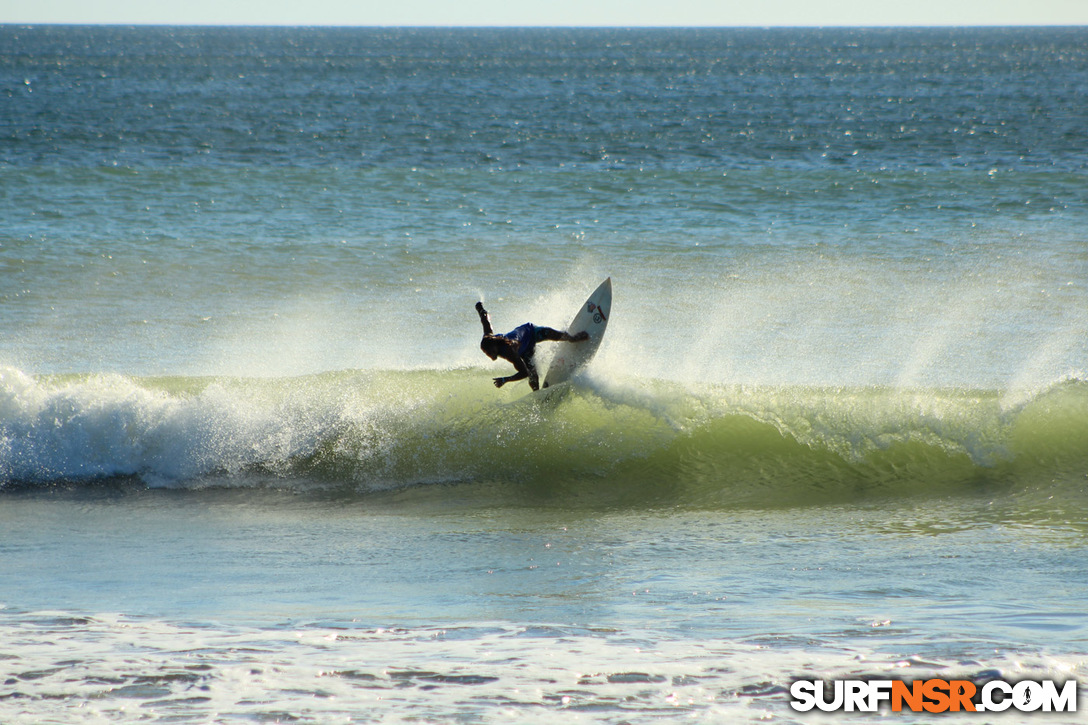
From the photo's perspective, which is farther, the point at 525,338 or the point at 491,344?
the point at 525,338

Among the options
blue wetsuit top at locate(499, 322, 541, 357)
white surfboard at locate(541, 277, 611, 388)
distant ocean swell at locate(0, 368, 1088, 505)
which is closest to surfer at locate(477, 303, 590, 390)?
blue wetsuit top at locate(499, 322, 541, 357)

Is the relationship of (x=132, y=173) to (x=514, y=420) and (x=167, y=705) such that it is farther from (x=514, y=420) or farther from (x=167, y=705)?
(x=167, y=705)

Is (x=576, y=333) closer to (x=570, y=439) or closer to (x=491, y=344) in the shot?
(x=570, y=439)

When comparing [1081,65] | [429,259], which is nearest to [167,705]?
[429,259]

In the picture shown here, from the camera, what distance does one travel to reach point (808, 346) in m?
12.6

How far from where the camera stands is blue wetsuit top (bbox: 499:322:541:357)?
8.77 meters

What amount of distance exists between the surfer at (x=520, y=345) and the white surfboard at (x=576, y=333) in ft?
0.95

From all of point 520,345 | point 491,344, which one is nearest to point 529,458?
point 520,345

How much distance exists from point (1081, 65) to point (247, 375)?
348 ft

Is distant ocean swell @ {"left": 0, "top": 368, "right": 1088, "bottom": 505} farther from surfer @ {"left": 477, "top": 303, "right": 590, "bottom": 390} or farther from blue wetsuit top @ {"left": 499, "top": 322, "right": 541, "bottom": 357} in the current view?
blue wetsuit top @ {"left": 499, "top": 322, "right": 541, "bottom": 357}

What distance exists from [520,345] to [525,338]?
8 centimetres

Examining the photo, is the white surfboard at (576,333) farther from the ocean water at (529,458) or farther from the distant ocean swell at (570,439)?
the ocean water at (529,458)

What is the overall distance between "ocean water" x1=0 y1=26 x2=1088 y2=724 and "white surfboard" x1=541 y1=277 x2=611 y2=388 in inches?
14.5

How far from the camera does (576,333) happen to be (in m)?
9.47
